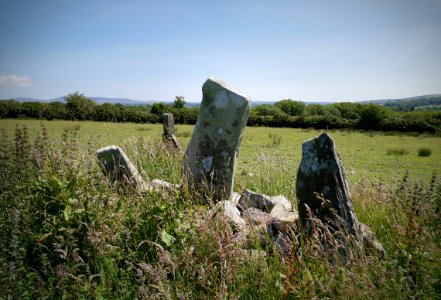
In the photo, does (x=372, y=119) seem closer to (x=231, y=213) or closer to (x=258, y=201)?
(x=258, y=201)

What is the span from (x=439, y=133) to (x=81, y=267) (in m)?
42.6

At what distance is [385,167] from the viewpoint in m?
14.1

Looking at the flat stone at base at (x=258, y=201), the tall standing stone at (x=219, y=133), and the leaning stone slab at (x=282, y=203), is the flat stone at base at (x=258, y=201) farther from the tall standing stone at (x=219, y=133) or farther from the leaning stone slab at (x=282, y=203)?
the tall standing stone at (x=219, y=133)

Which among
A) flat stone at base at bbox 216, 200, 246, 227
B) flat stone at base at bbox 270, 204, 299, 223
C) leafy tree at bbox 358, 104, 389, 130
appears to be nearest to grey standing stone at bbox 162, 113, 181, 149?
flat stone at base at bbox 270, 204, 299, 223

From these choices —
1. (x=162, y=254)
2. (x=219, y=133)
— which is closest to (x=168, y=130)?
(x=219, y=133)

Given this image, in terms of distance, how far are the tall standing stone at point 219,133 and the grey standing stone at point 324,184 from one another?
2008 millimetres

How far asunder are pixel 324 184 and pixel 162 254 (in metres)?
2.50

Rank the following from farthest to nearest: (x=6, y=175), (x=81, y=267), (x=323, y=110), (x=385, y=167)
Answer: (x=323, y=110), (x=385, y=167), (x=6, y=175), (x=81, y=267)

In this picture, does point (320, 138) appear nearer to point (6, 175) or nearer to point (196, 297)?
point (196, 297)

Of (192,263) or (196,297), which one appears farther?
(192,263)

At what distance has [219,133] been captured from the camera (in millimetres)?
6238

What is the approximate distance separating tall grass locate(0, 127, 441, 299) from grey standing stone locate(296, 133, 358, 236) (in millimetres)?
544

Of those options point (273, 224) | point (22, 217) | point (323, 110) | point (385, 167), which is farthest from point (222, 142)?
point (323, 110)

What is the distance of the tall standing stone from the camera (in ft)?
20.3
